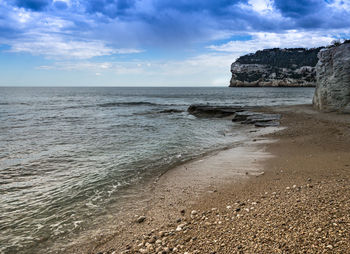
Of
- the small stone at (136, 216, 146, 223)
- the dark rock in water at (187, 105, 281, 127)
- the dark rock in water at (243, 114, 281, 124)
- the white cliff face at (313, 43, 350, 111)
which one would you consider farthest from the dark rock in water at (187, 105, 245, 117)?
the small stone at (136, 216, 146, 223)

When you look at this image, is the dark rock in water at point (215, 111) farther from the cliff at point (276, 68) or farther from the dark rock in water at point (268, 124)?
the cliff at point (276, 68)

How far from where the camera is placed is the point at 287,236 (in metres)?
3.84

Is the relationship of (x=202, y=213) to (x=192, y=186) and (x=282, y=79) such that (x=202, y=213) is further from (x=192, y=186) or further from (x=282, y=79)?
(x=282, y=79)

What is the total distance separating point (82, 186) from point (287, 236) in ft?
22.2

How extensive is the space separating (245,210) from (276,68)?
18082 centimetres

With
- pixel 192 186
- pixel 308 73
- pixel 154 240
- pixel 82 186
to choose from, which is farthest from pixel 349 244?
pixel 308 73

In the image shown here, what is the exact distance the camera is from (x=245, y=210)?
521cm

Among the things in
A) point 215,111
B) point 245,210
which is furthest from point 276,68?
point 245,210

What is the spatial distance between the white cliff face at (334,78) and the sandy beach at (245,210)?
1365 cm

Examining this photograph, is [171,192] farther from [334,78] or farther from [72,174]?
[334,78]

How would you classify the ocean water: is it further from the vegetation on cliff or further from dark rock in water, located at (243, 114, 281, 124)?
the vegetation on cliff

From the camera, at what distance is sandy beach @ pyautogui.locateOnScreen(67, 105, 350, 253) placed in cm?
385

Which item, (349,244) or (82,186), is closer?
(349,244)

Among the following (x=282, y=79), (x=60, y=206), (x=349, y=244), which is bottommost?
(x=60, y=206)
